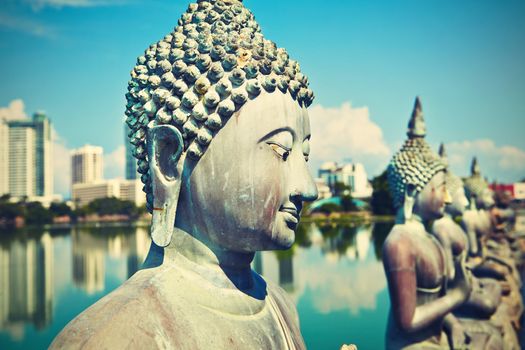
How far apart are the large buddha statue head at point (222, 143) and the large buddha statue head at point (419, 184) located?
3466 mm

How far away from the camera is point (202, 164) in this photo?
238 cm

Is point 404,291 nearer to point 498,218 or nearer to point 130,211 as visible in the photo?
point 498,218

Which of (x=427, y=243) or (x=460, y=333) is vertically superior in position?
(x=427, y=243)

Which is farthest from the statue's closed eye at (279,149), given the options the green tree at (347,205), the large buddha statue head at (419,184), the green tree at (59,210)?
the green tree at (59,210)

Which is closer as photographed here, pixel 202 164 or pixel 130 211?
pixel 202 164

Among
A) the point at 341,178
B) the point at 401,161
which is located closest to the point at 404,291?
the point at 401,161

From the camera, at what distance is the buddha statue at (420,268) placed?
5160mm

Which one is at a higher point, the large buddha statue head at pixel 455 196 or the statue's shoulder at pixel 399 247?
the large buddha statue head at pixel 455 196

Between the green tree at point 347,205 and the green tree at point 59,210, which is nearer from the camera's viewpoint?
the green tree at point 347,205

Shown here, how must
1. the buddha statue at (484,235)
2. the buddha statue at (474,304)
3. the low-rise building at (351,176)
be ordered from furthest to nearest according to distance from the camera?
the low-rise building at (351,176), the buddha statue at (484,235), the buddha statue at (474,304)

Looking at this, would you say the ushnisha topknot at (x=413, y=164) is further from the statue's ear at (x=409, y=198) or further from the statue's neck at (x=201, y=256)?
the statue's neck at (x=201, y=256)

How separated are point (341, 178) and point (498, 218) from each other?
96.7 meters

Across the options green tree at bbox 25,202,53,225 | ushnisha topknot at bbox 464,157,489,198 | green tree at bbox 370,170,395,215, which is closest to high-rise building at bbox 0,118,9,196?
green tree at bbox 25,202,53,225

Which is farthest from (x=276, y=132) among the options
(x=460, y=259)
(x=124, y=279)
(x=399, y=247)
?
(x=124, y=279)
